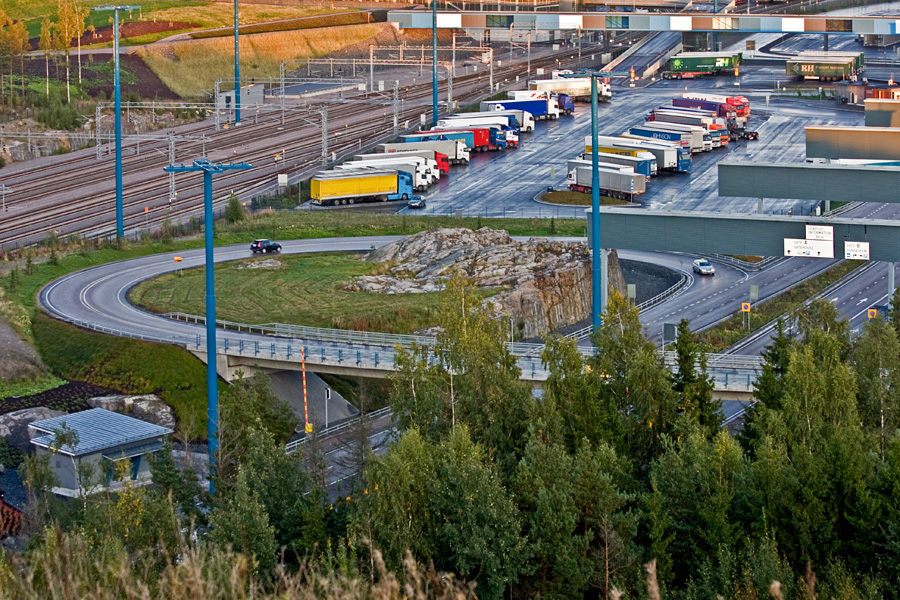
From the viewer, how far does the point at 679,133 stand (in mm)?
109875

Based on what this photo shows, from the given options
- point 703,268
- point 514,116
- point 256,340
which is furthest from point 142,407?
point 514,116

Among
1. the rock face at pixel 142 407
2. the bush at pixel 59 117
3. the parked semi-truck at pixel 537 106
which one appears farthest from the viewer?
the parked semi-truck at pixel 537 106

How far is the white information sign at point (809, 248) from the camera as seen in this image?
5672 cm

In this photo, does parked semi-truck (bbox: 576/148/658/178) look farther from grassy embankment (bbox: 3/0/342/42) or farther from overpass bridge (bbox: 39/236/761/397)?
grassy embankment (bbox: 3/0/342/42)

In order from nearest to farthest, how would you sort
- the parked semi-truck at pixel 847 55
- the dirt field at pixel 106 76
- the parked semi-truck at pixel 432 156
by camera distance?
the parked semi-truck at pixel 432 156
the dirt field at pixel 106 76
the parked semi-truck at pixel 847 55

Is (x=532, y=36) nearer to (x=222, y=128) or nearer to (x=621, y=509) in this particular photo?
(x=222, y=128)

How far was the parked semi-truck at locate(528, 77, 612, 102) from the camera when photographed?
134 metres

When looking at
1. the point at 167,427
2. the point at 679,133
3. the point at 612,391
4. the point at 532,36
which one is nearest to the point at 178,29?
the point at 532,36

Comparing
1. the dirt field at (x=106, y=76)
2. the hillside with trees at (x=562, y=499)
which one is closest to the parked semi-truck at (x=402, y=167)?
the dirt field at (x=106, y=76)

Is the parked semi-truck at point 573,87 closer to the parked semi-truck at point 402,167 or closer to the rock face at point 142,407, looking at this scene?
the parked semi-truck at point 402,167

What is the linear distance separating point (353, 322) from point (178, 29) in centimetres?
9351

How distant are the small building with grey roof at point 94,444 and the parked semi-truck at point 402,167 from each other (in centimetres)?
5016

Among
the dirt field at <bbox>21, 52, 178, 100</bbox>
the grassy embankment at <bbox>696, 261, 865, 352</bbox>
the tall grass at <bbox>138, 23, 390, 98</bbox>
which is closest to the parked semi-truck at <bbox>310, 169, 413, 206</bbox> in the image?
the dirt field at <bbox>21, 52, 178, 100</bbox>

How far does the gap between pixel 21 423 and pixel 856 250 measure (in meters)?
34.1
